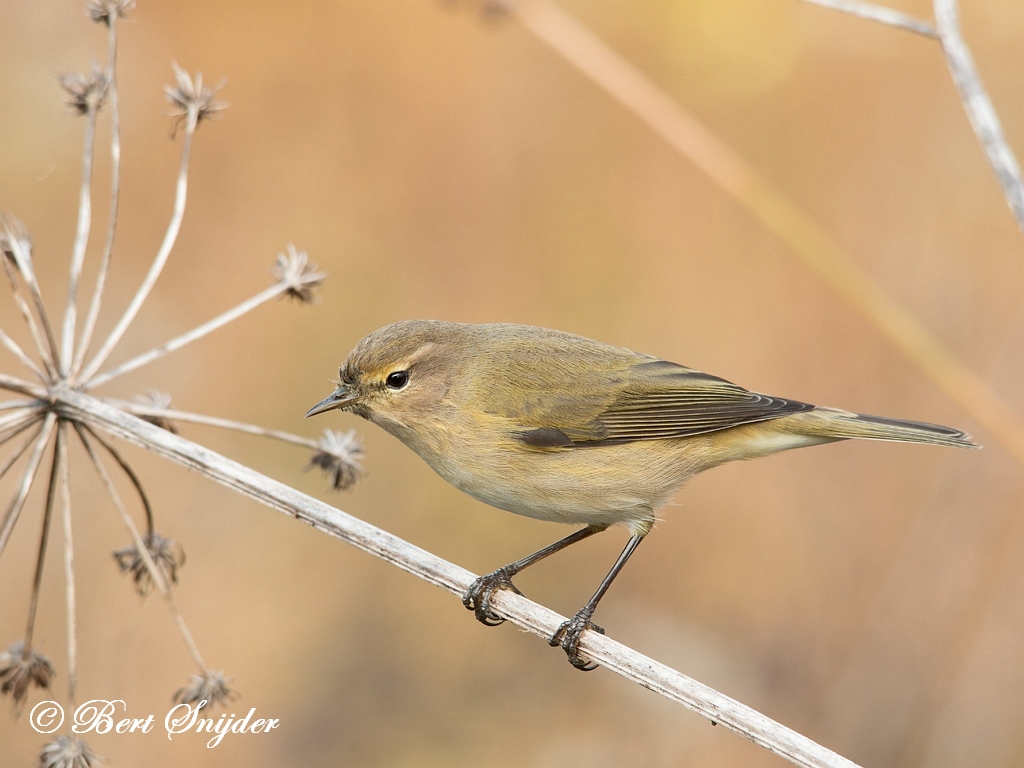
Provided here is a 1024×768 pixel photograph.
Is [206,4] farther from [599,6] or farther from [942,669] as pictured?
[942,669]

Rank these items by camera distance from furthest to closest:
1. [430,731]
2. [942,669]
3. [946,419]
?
[946,419] < [430,731] < [942,669]

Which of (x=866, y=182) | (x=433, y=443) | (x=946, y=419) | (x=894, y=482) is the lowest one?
(x=433, y=443)

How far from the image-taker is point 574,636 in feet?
11.4

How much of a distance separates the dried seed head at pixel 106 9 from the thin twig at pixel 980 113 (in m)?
2.87

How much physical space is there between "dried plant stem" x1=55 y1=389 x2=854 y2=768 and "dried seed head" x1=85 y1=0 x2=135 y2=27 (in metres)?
1.33

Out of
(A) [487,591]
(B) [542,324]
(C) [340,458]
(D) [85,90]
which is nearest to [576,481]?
(A) [487,591]

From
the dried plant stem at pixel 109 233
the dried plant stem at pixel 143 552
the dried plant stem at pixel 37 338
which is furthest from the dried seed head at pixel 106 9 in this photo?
the dried plant stem at pixel 143 552

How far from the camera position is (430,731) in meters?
5.54

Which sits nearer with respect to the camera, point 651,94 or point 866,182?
point 651,94

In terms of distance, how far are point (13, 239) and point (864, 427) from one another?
343 centimetres

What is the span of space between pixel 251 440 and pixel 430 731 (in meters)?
2.17

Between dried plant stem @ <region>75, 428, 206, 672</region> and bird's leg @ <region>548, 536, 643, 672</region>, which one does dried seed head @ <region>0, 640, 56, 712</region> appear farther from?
bird's leg @ <region>548, 536, 643, 672</region>

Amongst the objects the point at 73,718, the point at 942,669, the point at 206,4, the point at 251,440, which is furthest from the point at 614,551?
the point at 206,4

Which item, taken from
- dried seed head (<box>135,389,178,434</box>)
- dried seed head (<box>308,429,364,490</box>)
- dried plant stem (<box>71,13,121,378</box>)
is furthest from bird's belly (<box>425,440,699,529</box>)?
dried plant stem (<box>71,13,121,378</box>)
